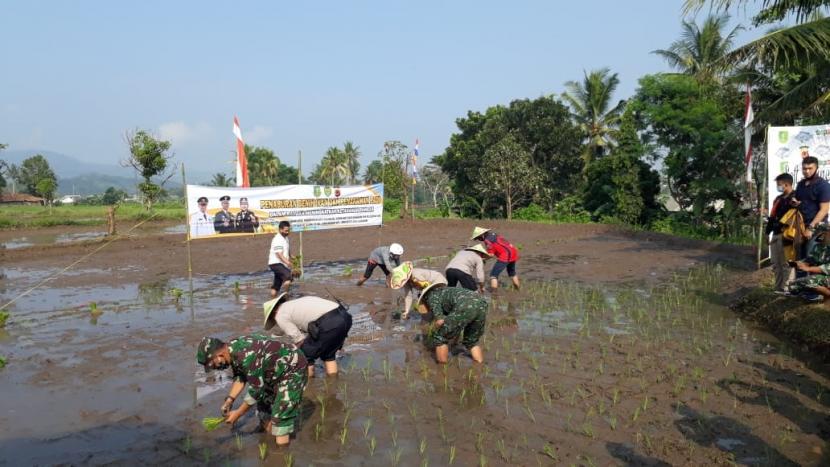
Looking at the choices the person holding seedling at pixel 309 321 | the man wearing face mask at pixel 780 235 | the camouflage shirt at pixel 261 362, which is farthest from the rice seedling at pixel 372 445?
the man wearing face mask at pixel 780 235

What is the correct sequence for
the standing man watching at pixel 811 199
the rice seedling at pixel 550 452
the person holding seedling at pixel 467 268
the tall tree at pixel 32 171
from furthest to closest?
the tall tree at pixel 32 171, the person holding seedling at pixel 467 268, the standing man watching at pixel 811 199, the rice seedling at pixel 550 452

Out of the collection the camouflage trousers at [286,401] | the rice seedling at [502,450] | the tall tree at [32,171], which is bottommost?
the rice seedling at [502,450]

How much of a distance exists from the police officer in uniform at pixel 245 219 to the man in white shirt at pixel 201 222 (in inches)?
23.4

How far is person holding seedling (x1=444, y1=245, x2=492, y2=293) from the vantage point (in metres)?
8.41

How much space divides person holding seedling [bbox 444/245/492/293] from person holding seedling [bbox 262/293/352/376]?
112 inches

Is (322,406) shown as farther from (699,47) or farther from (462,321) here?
(699,47)

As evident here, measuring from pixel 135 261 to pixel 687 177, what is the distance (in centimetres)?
2191

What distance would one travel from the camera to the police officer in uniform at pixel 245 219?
39.0ft

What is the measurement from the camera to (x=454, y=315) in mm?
6512

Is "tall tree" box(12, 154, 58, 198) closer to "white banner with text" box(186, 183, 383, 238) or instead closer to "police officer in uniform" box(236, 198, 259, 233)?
"white banner with text" box(186, 183, 383, 238)

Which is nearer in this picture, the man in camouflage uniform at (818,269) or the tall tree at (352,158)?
the man in camouflage uniform at (818,269)

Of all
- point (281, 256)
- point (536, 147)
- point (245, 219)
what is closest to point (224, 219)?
point (245, 219)

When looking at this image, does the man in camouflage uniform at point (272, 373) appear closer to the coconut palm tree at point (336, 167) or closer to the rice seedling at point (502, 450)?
the rice seedling at point (502, 450)

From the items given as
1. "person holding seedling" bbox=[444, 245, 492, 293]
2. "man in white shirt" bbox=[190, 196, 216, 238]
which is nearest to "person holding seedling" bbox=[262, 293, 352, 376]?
"person holding seedling" bbox=[444, 245, 492, 293]
